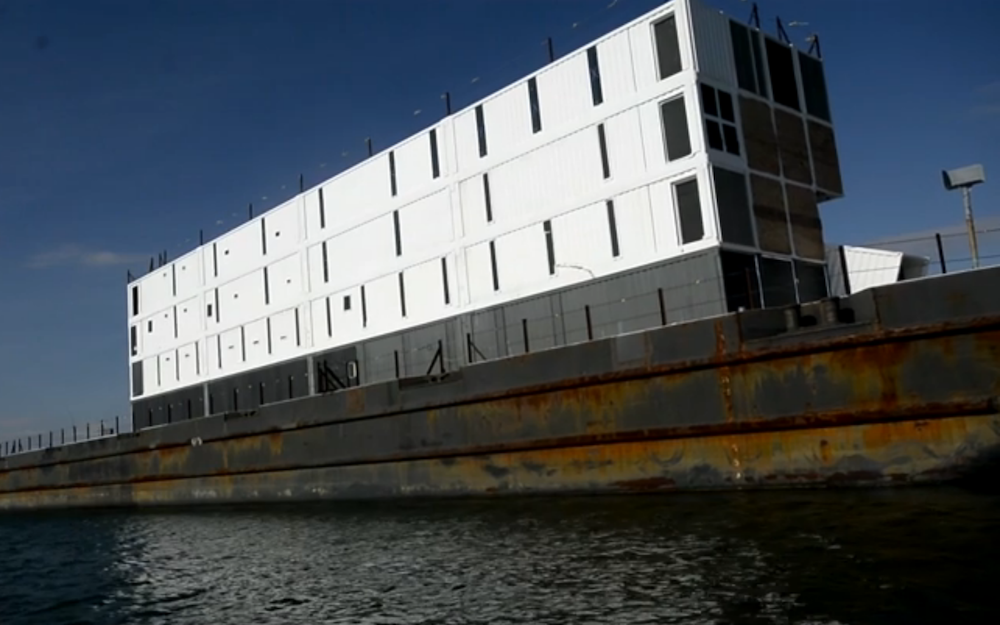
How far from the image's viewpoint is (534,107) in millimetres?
21906

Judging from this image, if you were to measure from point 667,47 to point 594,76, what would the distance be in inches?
87.4

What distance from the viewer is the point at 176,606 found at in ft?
34.9

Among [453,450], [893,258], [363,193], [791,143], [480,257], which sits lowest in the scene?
[453,450]

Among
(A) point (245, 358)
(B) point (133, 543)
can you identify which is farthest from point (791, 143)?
(A) point (245, 358)

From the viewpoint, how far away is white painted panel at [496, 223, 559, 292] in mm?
21438

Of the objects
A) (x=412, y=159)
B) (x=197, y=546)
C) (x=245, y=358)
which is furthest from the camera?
(x=245, y=358)

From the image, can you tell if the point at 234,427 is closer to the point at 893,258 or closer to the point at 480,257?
the point at 480,257

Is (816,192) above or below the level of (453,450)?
above

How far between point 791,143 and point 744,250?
166 inches

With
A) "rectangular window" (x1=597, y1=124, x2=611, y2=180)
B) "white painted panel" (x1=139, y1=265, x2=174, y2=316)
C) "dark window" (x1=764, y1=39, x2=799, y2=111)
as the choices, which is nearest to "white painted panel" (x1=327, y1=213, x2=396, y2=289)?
"rectangular window" (x1=597, y1=124, x2=611, y2=180)

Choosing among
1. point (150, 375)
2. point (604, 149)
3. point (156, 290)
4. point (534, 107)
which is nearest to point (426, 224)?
point (534, 107)

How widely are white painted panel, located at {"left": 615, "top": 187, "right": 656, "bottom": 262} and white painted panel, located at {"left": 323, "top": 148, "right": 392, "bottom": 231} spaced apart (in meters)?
9.71

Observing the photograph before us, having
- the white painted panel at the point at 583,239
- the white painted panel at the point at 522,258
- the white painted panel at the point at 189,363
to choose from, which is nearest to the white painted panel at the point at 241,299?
the white painted panel at the point at 189,363

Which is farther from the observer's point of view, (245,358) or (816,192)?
(245,358)
